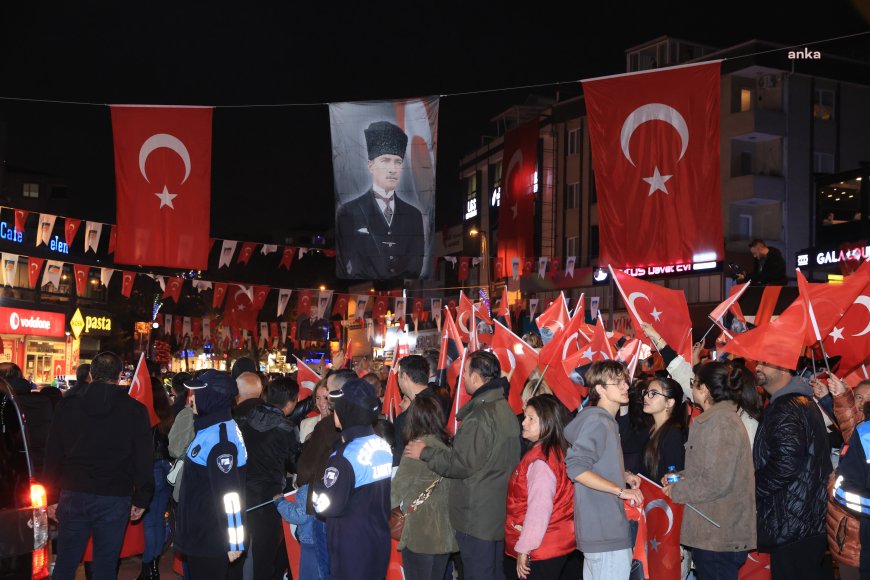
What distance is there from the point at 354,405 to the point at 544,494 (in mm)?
1476

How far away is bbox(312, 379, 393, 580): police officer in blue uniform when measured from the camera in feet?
17.9

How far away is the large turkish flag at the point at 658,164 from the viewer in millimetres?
11008

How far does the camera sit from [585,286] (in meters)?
43.6

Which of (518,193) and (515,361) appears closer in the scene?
(515,361)

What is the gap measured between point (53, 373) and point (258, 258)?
56641 millimetres

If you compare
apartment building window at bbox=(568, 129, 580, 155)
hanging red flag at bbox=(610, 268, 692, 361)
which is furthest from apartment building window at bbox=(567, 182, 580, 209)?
hanging red flag at bbox=(610, 268, 692, 361)

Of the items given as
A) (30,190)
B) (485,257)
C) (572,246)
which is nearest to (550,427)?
(485,257)

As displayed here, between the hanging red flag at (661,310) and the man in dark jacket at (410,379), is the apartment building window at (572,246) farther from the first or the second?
the man in dark jacket at (410,379)

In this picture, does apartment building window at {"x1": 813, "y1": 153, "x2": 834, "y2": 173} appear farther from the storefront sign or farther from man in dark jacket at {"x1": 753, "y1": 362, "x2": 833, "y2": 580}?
the storefront sign

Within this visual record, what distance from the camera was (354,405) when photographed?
5.58 m

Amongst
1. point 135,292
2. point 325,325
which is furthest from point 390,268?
point 135,292

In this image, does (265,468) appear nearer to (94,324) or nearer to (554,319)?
(554,319)

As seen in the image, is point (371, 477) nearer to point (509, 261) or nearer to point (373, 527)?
point (373, 527)

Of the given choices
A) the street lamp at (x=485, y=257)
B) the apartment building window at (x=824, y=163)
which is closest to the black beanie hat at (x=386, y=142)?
the street lamp at (x=485, y=257)
